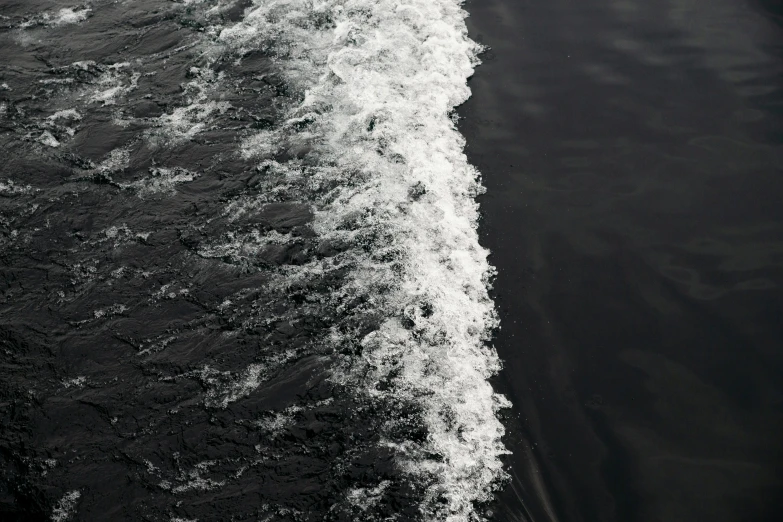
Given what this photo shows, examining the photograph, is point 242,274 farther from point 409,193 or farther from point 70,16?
point 70,16

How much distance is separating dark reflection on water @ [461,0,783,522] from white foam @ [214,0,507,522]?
12.0 inches

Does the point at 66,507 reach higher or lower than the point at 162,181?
lower

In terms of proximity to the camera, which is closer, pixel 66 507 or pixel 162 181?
pixel 66 507

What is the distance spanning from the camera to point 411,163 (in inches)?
296

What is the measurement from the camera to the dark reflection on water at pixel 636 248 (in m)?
5.15

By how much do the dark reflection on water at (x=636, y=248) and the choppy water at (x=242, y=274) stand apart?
0.46 meters

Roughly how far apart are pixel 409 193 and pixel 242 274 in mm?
2137

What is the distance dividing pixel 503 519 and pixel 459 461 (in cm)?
55

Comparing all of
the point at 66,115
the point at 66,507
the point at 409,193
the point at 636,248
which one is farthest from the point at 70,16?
the point at 636,248

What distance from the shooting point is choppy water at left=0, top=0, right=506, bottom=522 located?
5.02 metres

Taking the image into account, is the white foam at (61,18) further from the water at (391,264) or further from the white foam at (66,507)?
the white foam at (66,507)

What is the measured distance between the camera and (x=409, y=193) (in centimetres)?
721

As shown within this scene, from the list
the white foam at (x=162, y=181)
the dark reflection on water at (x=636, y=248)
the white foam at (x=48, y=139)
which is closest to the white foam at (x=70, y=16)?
the white foam at (x=48, y=139)

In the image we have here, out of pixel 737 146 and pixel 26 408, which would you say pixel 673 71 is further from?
pixel 26 408
